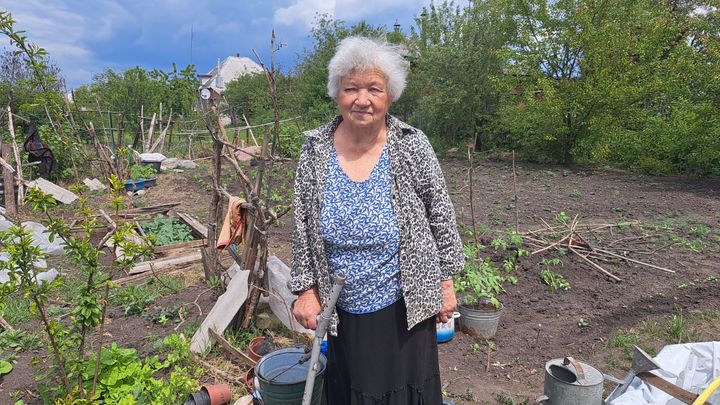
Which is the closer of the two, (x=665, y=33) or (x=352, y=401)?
(x=352, y=401)

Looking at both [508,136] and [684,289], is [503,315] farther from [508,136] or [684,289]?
[508,136]

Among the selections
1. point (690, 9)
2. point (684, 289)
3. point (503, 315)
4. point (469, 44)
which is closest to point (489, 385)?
point (503, 315)

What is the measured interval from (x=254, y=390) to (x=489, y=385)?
63.1 inches

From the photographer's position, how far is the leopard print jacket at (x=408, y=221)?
1.81m

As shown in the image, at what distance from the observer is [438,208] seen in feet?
6.19

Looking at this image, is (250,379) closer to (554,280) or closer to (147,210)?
(554,280)

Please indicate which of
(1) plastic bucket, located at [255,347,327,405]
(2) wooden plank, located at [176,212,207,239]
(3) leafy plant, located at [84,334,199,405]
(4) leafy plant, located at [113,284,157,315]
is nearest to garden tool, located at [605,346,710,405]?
(1) plastic bucket, located at [255,347,327,405]

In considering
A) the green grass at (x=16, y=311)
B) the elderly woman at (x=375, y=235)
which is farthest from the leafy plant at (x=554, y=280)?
the green grass at (x=16, y=311)

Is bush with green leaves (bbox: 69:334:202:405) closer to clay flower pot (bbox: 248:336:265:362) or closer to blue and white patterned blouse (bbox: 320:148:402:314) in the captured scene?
clay flower pot (bbox: 248:336:265:362)

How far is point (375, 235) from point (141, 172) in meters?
10.3

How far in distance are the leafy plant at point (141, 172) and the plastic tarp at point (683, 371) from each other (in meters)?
10.3

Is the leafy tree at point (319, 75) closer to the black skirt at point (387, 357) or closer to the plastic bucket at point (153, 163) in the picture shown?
the plastic bucket at point (153, 163)

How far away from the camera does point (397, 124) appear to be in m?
1.91

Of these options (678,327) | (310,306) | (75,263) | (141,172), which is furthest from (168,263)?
(141,172)
